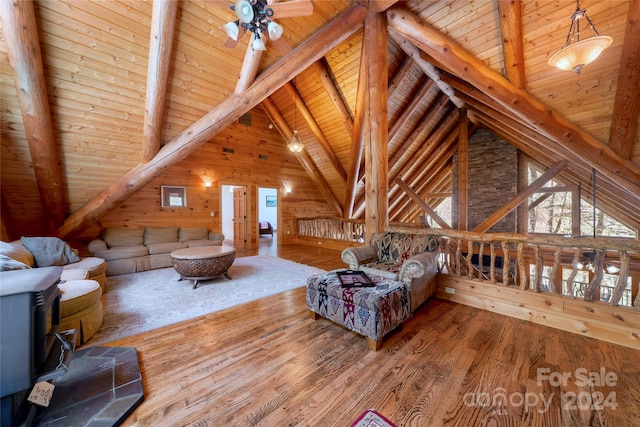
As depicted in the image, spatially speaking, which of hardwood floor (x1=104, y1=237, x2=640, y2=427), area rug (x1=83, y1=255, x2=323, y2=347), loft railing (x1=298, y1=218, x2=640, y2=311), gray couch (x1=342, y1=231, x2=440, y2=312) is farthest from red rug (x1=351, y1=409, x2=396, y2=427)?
loft railing (x1=298, y1=218, x2=640, y2=311)

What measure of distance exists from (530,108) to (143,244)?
7.10 m

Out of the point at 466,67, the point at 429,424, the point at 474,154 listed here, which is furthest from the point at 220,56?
the point at 474,154

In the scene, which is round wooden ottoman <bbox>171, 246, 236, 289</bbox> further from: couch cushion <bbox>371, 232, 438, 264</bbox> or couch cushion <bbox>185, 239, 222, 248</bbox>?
couch cushion <bbox>371, 232, 438, 264</bbox>

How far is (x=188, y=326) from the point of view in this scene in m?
2.52

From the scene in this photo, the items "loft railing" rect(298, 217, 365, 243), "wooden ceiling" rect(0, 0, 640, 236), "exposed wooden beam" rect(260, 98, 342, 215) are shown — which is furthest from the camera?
"loft railing" rect(298, 217, 365, 243)

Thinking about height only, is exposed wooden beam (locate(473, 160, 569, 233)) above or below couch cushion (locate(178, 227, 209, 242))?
above

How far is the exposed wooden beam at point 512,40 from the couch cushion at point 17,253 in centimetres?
588

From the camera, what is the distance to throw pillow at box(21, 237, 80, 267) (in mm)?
3207

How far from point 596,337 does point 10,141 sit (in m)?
7.34

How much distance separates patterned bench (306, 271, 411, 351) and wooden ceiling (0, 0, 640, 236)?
2743 mm

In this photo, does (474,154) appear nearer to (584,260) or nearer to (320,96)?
(584,260)

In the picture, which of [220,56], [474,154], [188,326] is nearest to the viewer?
[188,326]

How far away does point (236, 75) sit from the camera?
365cm

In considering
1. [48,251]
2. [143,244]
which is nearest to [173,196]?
[143,244]
